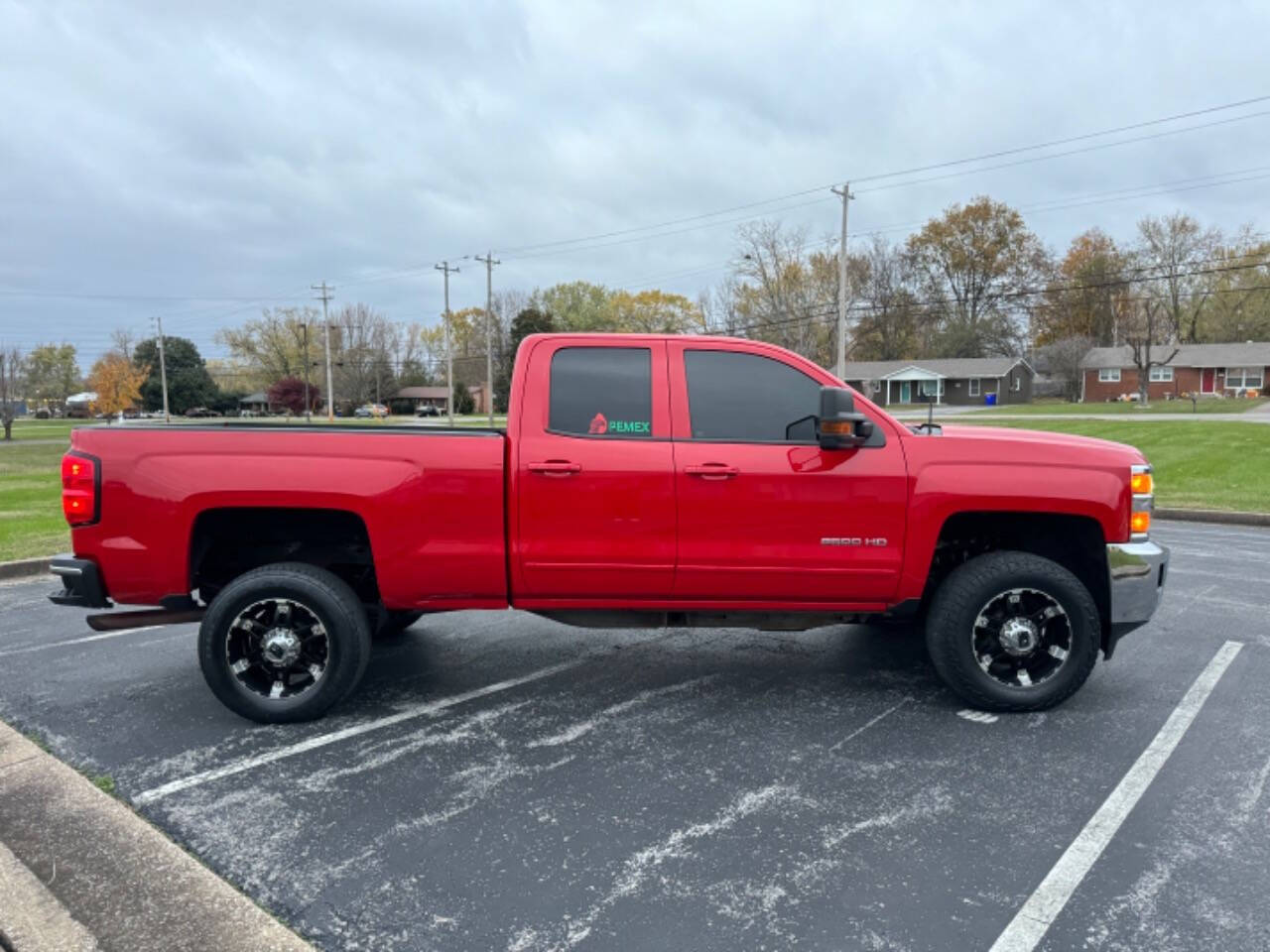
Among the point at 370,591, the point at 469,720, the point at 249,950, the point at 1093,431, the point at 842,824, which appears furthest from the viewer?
the point at 1093,431

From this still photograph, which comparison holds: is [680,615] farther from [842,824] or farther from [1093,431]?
[1093,431]

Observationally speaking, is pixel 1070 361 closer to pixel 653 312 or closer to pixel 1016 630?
pixel 653 312

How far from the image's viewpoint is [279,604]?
4.12 meters

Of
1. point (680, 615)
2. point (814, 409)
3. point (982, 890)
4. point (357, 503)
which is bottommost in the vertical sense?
point (982, 890)

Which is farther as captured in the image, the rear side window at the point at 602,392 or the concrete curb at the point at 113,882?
the rear side window at the point at 602,392

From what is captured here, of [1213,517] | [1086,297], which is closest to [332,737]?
[1213,517]

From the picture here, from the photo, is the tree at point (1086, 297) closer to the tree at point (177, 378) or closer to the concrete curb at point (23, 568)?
the concrete curb at point (23, 568)

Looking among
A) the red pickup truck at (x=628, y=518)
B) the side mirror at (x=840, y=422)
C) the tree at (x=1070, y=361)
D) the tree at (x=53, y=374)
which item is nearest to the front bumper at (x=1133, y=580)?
the red pickup truck at (x=628, y=518)

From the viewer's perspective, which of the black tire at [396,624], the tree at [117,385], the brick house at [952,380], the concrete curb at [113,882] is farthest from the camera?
the tree at [117,385]

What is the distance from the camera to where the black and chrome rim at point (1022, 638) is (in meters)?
4.13

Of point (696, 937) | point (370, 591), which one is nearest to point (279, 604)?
point (370, 591)

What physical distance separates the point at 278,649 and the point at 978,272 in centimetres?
8439

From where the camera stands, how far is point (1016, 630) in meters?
4.13

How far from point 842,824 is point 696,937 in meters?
0.89
